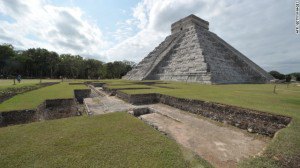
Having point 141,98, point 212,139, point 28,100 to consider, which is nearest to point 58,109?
point 28,100

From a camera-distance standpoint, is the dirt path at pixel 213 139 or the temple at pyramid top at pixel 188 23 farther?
the temple at pyramid top at pixel 188 23

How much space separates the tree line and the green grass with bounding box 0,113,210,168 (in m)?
52.9

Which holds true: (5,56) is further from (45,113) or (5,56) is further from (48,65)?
(45,113)

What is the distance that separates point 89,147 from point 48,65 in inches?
2443

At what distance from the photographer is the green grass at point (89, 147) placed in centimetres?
293

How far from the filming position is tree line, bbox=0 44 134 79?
159ft

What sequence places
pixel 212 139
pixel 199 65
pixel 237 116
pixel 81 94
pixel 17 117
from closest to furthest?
1. pixel 212 139
2. pixel 237 116
3. pixel 17 117
4. pixel 81 94
5. pixel 199 65

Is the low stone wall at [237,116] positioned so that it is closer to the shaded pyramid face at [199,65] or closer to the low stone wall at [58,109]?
the low stone wall at [58,109]

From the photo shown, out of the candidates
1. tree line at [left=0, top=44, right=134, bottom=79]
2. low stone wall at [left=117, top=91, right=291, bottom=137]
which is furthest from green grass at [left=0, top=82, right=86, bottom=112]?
tree line at [left=0, top=44, right=134, bottom=79]

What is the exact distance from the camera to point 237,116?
20.8 ft

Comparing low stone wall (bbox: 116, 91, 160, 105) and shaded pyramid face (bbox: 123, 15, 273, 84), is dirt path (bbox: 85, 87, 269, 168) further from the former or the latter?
shaded pyramid face (bbox: 123, 15, 273, 84)

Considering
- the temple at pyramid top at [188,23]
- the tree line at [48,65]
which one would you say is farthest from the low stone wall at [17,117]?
the tree line at [48,65]

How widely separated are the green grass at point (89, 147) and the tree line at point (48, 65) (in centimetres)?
5288

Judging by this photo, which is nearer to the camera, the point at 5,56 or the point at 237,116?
the point at 237,116
